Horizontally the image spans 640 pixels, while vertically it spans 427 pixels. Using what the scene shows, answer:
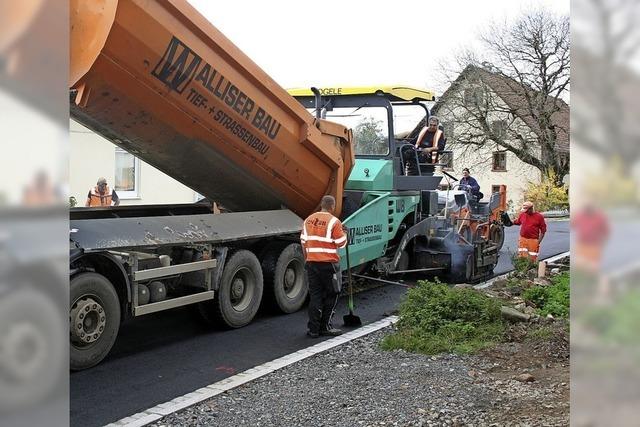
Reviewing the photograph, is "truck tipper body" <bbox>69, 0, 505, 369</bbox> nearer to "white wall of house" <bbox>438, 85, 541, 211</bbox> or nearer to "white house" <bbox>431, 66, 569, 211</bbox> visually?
"white house" <bbox>431, 66, 569, 211</bbox>

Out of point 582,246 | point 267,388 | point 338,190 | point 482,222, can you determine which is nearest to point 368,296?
point 338,190

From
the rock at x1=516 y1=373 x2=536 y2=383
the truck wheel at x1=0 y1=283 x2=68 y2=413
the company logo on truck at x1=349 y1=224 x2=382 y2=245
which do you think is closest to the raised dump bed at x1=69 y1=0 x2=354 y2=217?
the company logo on truck at x1=349 y1=224 x2=382 y2=245

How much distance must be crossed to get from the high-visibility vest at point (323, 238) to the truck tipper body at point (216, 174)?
2.35ft

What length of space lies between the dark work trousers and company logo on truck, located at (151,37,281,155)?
4.56 ft

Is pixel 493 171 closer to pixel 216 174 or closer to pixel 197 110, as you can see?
pixel 216 174

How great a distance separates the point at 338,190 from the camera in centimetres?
823

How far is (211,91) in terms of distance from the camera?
251 inches

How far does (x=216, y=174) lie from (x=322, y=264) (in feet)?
5.19

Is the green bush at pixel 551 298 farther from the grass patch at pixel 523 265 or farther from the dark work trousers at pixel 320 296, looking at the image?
the dark work trousers at pixel 320 296

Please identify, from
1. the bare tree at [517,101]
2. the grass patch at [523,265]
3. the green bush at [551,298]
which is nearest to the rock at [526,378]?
the green bush at [551,298]

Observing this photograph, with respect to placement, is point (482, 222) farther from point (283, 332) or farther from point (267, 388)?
point (267, 388)

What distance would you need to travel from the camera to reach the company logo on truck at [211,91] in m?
5.92

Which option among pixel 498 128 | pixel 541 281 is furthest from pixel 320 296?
pixel 498 128

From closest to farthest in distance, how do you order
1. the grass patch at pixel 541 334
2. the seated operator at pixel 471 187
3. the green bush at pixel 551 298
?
the grass patch at pixel 541 334 < the green bush at pixel 551 298 < the seated operator at pixel 471 187
